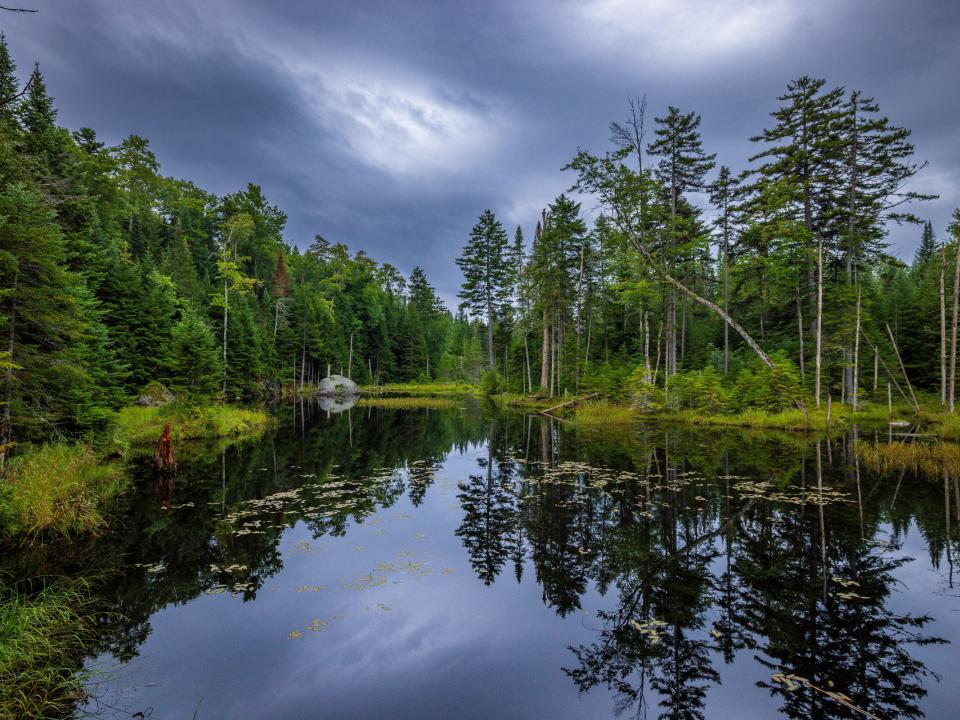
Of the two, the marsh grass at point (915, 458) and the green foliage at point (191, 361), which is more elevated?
the green foliage at point (191, 361)

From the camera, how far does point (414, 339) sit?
225 ft

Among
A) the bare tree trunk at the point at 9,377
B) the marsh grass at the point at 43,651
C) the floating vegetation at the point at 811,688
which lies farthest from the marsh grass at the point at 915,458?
the bare tree trunk at the point at 9,377

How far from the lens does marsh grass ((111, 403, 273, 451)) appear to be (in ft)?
52.9

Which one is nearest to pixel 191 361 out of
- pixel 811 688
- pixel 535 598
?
pixel 535 598

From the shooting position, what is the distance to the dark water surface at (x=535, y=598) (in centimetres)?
412

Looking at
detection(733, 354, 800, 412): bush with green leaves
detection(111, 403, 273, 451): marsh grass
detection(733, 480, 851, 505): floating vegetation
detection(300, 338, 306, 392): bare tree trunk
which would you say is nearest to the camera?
detection(733, 480, 851, 505): floating vegetation

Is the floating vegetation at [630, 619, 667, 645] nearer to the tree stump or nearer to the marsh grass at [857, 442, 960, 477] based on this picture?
the marsh grass at [857, 442, 960, 477]

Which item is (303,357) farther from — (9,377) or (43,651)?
(43,651)

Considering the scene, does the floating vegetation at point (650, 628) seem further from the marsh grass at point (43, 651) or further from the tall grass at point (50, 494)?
the tall grass at point (50, 494)

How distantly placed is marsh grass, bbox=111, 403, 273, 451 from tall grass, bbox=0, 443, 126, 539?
3824 mm

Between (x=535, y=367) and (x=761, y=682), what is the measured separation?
38404 millimetres

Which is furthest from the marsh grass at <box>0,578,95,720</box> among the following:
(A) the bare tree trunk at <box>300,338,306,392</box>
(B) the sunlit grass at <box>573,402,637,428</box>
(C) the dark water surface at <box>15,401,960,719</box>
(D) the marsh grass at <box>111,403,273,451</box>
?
(A) the bare tree trunk at <box>300,338,306,392</box>

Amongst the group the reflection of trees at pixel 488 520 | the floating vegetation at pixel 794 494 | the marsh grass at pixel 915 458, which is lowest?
the reflection of trees at pixel 488 520

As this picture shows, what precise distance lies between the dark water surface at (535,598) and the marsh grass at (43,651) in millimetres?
256
